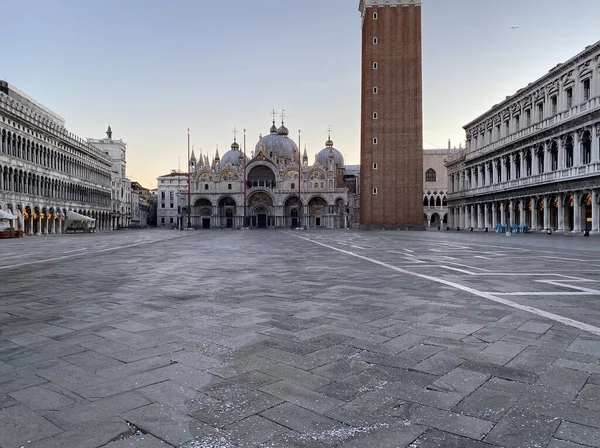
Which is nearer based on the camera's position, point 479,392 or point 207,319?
point 479,392

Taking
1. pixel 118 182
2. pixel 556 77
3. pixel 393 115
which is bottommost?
pixel 118 182

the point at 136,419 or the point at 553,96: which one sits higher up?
the point at 553,96

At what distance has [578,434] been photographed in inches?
94.3

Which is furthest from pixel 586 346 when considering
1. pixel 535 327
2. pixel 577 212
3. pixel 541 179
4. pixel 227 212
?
pixel 227 212

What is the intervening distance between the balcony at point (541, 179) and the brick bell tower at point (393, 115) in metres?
8.52

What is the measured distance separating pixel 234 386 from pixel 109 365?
3.93 ft

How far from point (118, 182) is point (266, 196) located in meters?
28.3

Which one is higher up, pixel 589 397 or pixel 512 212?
pixel 512 212

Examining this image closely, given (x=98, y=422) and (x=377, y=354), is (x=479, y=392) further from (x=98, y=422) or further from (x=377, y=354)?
(x=98, y=422)

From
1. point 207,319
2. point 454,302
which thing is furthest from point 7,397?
point 454,302

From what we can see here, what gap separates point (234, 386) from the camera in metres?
3.06

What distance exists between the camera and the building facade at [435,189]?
85625mm

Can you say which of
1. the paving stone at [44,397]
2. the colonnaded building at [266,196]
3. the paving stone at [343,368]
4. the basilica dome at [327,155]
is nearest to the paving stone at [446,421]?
the paving stone at [343,368]

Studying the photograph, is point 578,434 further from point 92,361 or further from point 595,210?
point 595,210
